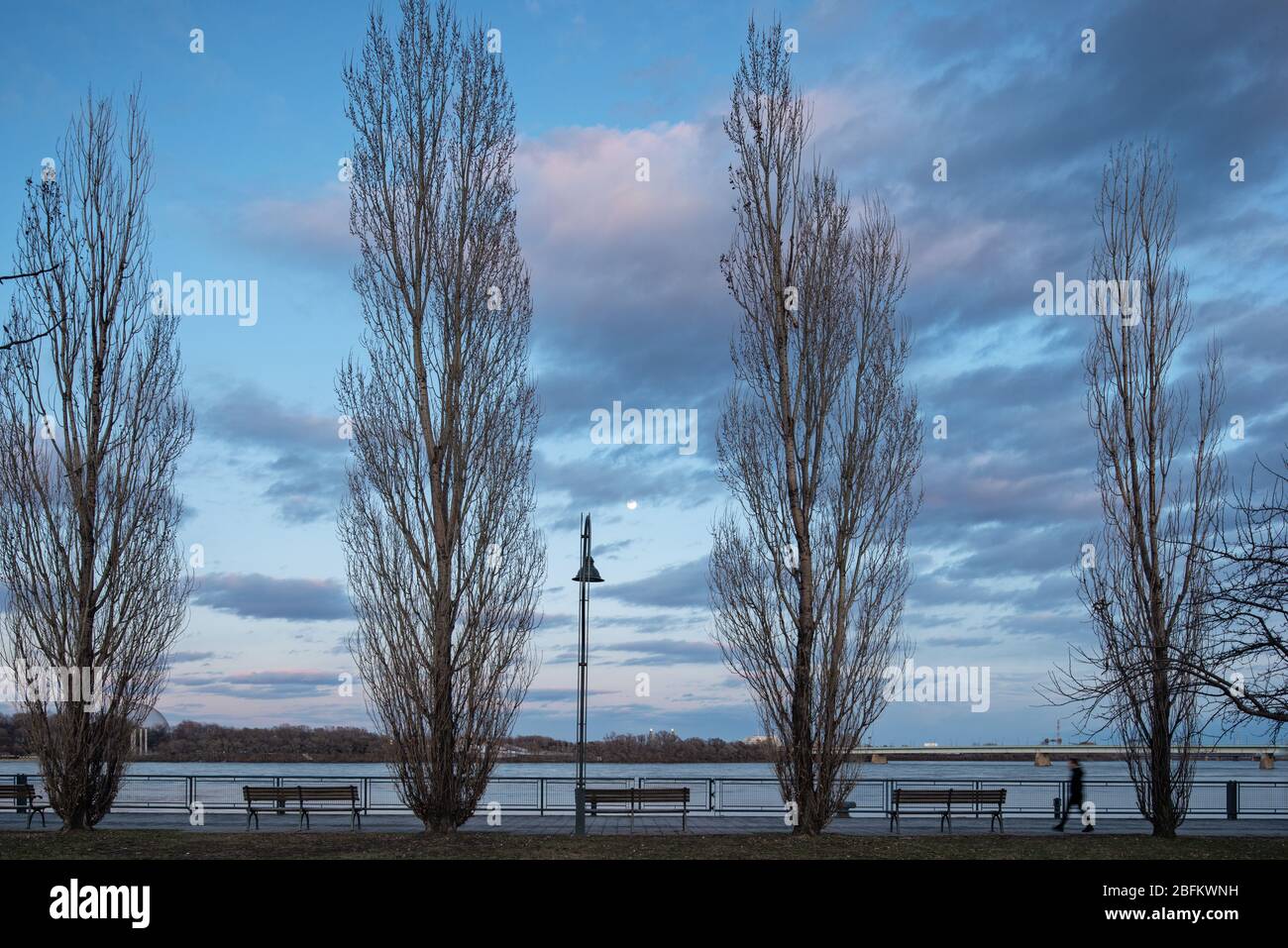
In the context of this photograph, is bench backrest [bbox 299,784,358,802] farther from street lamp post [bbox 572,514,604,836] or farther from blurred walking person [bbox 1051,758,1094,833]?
blurred walking person [bbox 1051,758,1094,833]

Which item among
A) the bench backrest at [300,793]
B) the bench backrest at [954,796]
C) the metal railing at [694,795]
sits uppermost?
the bench backrest at [300,793]

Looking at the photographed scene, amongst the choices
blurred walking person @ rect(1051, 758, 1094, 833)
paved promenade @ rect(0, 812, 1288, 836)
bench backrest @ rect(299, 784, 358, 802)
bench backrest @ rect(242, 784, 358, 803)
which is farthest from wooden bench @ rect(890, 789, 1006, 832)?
bench backrest @ rect(242, 784, 358, 803)

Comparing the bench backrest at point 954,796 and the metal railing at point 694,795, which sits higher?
the bench backrest at point 954,796

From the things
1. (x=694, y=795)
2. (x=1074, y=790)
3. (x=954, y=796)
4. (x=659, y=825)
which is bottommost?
(x=694, y=795)

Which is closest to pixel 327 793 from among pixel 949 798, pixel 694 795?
pixel 694 795

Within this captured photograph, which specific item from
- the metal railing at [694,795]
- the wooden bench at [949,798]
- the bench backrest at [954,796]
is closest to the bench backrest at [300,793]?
the metal railing at [694,795]

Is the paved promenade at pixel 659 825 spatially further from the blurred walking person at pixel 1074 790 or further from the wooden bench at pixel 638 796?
the wooden bench at pixel 638 796

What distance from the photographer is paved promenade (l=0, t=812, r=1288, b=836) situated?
24.0 m

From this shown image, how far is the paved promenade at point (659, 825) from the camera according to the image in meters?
24.0

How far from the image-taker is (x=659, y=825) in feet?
86.4

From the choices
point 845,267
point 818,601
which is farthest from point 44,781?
point 845,267

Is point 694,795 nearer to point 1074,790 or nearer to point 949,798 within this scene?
point 949,798
